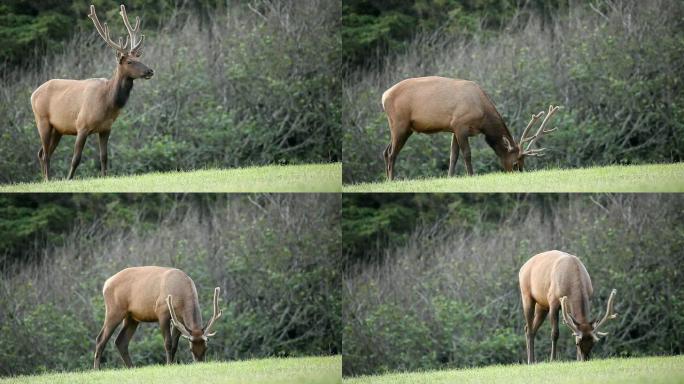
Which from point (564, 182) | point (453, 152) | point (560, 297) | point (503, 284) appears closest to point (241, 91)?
point (453, 152)

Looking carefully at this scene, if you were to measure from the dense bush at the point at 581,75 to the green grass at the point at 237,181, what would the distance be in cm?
40

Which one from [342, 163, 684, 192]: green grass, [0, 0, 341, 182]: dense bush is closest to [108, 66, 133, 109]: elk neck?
[0, 0, 341, 182]: dense bush

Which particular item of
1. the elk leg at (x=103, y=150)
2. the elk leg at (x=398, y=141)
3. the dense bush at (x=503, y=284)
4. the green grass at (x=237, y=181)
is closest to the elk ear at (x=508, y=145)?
the elk leg at (x=398, y=141)

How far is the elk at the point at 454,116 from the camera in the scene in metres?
13.5

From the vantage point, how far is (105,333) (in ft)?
43.8

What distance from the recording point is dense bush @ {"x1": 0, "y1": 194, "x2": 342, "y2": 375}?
14.7 m

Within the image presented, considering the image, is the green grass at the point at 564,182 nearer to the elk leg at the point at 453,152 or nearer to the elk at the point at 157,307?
the elk leg at the point at 453,152

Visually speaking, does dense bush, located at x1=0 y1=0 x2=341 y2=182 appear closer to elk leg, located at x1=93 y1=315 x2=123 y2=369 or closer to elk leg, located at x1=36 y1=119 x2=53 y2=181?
elk leg, located at x1=36 y1=119 x2=53 y2=181

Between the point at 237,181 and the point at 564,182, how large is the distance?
3.60 meters

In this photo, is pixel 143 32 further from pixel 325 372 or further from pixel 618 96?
pixel 618 96

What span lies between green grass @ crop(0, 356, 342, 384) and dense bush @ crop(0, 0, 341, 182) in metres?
2.51

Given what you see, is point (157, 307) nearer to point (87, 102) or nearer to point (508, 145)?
point (87, 102)

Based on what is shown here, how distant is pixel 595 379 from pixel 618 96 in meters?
4.56

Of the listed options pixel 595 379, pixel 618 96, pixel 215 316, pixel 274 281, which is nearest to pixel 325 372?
pixel 274 281
